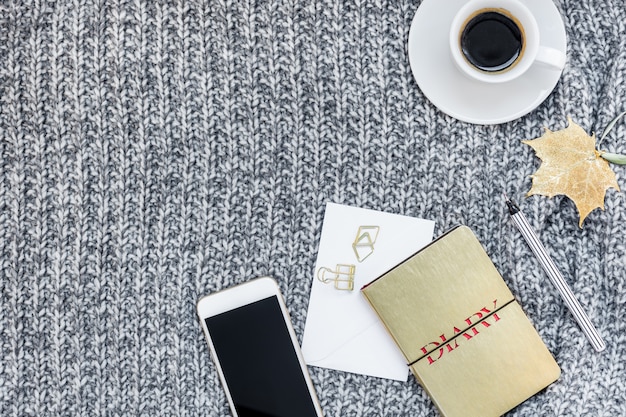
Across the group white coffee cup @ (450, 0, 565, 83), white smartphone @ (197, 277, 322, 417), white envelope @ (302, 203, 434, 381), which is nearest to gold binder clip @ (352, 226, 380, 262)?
white envelope @ (302, 203, 434, 381)

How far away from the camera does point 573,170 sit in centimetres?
80

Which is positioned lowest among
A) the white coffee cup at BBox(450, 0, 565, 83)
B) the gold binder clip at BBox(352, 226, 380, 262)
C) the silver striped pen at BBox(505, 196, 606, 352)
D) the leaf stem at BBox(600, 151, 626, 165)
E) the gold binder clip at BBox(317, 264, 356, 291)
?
the silver striped pen at BBox(505, 196, 606, 352)

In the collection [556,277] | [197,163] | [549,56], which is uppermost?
[197,163]

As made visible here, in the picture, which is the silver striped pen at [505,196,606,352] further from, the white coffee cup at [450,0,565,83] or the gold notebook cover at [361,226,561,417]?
the white coffee cup at [450,0,565,83]

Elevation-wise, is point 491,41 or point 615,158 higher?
point 491,41

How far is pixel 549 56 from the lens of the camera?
29.0 inches

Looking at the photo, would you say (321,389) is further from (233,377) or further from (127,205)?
(127,205)

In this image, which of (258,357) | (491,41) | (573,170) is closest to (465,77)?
(491,41)

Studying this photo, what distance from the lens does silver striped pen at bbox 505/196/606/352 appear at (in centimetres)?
79

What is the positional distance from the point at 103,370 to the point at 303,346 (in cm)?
24

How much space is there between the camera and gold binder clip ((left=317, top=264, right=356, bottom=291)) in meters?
0.80

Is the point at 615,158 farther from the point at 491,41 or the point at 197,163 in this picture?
the point at 197,163

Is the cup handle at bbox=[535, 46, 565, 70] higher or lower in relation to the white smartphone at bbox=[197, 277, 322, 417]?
higher

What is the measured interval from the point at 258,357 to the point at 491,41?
1.48 feet
